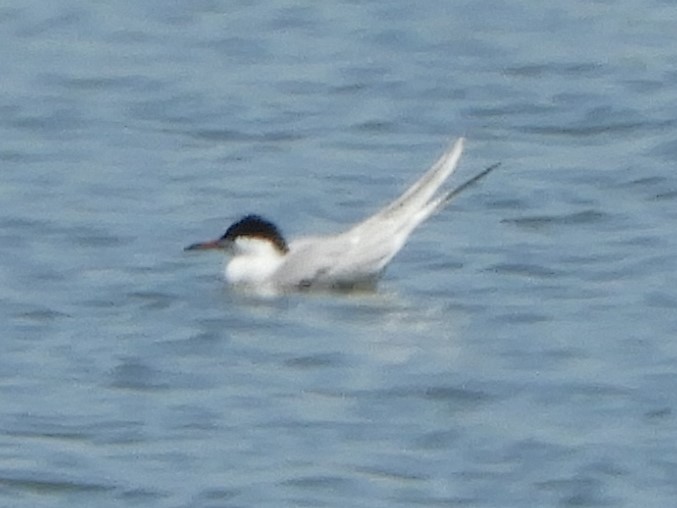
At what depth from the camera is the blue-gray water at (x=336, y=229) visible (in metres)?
12.4

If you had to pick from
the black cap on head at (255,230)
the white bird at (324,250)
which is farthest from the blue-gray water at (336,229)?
the black cap on head at (255,230)

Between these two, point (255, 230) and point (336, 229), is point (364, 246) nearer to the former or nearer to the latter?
point (255, 230)

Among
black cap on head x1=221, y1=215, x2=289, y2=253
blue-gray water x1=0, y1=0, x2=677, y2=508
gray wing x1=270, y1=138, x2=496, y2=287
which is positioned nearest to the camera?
blue-gray water x1=0, y1=0, x2=677, y2=508

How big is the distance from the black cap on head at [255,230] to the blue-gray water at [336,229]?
32 cm

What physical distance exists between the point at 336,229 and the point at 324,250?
4.22 feet

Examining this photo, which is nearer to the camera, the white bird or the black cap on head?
the white bird

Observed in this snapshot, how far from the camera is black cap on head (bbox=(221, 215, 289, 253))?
15.9 metres

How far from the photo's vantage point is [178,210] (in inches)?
674

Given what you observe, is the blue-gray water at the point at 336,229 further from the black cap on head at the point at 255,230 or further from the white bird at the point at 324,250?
the black cap on head at the point at 255,230

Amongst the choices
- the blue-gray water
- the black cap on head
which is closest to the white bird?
the black cap on head

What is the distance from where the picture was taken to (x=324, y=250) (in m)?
15.8

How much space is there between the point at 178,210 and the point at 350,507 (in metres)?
5.47

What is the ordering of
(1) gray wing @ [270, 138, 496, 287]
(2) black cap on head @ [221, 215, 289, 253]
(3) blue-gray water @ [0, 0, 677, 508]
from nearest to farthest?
(3) blue-gray water @ [0, 0, 677, 508] → (1) gray wing @ [270, 138, 496, 287] → (2) black cap on head @ [221, 215, 289, 253]

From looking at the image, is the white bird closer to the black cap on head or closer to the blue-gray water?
the black cap on head
